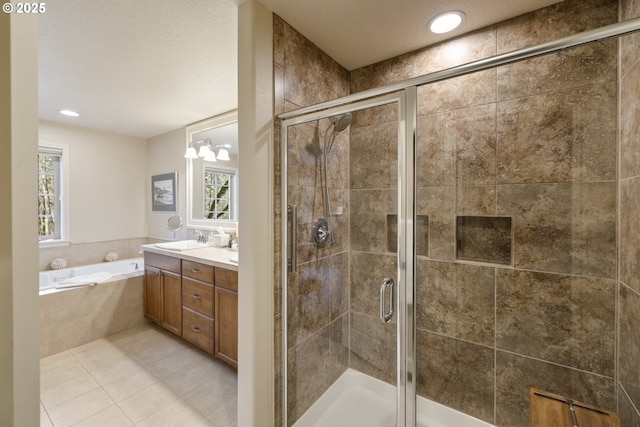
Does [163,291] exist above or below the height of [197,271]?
below

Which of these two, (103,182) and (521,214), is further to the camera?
(103,182)

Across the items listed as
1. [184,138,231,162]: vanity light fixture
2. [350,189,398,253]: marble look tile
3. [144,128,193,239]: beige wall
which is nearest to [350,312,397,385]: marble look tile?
[350,189,398,253]: marble look tile

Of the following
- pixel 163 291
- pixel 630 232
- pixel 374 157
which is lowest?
pixel 163 291

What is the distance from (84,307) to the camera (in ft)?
8.71

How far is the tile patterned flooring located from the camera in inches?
68.1

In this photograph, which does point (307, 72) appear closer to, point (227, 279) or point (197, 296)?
point (227, 279)

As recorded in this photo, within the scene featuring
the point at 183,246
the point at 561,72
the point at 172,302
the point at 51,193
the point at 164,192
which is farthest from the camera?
the point at 164,192

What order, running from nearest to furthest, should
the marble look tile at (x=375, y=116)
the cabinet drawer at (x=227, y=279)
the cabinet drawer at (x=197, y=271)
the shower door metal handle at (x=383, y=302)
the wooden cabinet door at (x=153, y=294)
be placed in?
the marble look tile at (x=375, y=116), the shower door metal handle at (x=383, y=302), the cabinet drawer at (x=227, y=279), the cabinet drawer at (x=197, y=271), the wooden cabinet door at (x=153, y=294)

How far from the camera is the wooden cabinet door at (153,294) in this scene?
280cm

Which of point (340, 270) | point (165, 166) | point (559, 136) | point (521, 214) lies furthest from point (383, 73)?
point (165, 166)

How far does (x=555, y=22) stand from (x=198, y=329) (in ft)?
10.5

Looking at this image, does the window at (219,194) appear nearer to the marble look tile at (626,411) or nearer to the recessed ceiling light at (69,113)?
the recessed ceiling light at (69,113)

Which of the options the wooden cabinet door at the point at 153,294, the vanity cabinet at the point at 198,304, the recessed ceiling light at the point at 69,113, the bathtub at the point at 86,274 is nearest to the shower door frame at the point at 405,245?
the vanity cabinet at the point at 198,304

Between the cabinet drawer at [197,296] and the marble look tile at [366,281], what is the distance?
1189 mm
